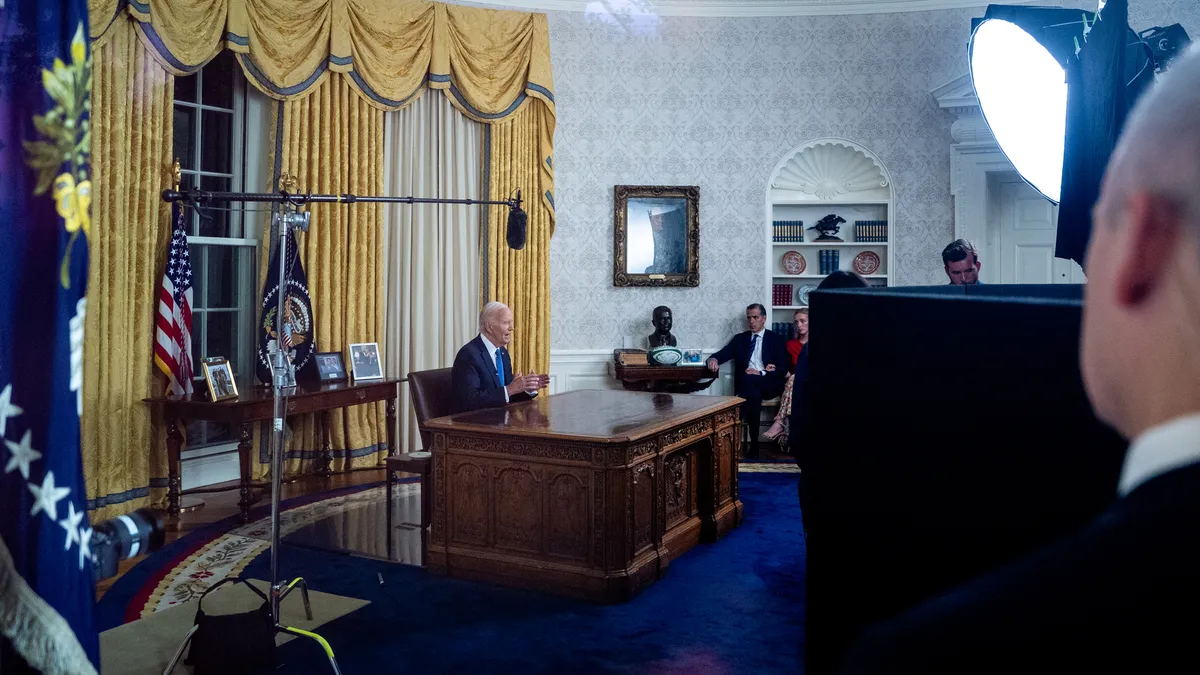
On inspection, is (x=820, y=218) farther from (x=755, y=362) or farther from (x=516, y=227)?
(x=516, y=227)

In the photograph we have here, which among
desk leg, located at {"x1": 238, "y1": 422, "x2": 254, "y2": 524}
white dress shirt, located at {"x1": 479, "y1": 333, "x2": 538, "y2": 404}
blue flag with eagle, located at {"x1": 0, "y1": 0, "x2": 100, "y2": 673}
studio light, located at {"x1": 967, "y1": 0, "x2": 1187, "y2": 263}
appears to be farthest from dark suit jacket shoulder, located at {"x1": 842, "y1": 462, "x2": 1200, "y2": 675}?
desk leg, located at {"x1": 238, "y1": 422, "x2": 254, "y2": 524}

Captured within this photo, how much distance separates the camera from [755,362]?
7699 mm

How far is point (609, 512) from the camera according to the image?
384 centimetres

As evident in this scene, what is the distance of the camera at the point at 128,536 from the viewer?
1.10m

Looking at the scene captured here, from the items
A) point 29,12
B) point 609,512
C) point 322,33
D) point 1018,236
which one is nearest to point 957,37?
point 1018,236

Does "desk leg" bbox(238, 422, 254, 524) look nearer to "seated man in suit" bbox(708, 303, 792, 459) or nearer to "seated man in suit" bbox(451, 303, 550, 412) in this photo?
"seated man in suit" bbox(451, 303, 550, 412)

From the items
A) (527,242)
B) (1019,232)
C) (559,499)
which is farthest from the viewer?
(1019,232)

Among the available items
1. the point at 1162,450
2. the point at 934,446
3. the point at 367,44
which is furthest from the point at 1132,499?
the point at 367,44

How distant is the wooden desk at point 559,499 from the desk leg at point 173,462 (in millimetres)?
1931

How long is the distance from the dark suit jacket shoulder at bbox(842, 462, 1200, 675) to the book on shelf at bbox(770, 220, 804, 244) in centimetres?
799

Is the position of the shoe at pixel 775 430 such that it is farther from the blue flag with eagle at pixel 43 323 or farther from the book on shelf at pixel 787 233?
the blue flag with eagle at pixel 43 323

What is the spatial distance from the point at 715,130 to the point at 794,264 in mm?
1474

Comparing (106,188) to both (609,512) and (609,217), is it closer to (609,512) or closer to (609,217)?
(609,512)

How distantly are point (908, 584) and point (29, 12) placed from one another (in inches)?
50.5
